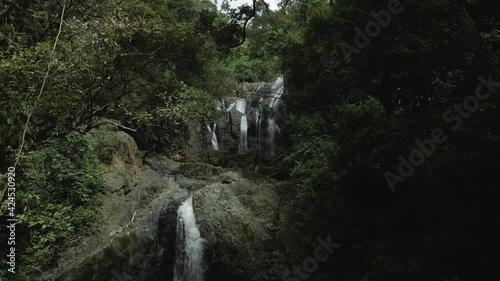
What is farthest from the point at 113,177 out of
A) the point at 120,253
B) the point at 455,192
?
the point at 455,192

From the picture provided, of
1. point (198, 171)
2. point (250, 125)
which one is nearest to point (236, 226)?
point (198, 171)

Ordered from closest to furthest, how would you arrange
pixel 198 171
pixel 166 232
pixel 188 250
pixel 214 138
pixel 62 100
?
pixel 62 100 < pixel 188 250 < pixel 166 232 < pixel 198 171 < pixel 214 138

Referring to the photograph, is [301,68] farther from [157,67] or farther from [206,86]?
[157,67]

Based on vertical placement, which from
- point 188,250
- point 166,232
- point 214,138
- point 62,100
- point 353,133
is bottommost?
point 188,250

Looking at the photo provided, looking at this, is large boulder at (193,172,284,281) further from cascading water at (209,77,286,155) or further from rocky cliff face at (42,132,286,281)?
cascading water at (209,77,286,155)

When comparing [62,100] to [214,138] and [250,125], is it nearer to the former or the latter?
[214,138]

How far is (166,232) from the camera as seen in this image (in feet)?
28.2

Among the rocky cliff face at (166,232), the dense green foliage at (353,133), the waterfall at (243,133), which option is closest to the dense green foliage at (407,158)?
the dense green foliage at (353,133)

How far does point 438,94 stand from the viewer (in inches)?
292

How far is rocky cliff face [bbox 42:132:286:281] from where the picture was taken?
7648 millimetres

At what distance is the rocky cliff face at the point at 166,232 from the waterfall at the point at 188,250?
18 centimetres

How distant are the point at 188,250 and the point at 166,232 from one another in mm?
904

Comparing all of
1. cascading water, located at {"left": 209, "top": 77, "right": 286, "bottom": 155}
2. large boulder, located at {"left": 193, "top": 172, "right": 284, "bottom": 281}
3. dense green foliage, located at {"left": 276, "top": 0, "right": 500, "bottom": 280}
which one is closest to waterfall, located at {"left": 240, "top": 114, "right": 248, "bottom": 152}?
cascading water, located at {"left": 209, "top": 77, "right": 286, "bottom": 155}

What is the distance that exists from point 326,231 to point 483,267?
2.97 m
